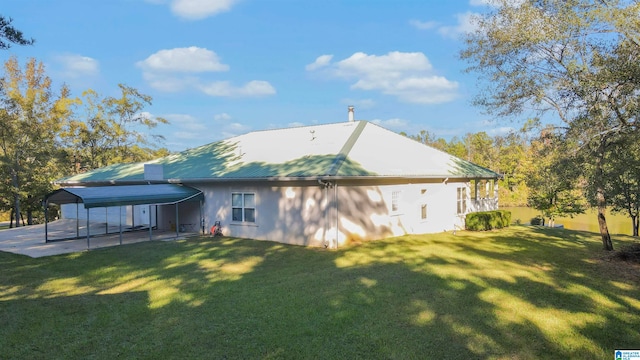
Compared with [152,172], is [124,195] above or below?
below

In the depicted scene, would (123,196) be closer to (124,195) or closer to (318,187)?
(124,195)

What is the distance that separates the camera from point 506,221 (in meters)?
18.8

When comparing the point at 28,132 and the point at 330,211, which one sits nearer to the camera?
the point at 330,211

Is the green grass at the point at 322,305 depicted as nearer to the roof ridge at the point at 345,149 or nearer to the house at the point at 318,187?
the house at the point at 318,187

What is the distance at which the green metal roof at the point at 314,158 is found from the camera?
13.8 metres

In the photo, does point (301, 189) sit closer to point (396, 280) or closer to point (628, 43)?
point (396, 280)

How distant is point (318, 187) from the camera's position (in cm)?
1296

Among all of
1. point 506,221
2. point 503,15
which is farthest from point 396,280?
point 506,221

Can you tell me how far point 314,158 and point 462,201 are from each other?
7962 mm

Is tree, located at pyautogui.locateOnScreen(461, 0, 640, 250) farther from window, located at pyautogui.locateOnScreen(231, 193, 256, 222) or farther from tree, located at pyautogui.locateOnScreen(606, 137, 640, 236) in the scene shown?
window, located at pyautogui.locateOnScreen(231, 193, 256, 222)

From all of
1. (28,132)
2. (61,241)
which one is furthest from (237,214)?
(28,132)

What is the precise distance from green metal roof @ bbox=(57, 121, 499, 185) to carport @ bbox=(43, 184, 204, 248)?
720 mm

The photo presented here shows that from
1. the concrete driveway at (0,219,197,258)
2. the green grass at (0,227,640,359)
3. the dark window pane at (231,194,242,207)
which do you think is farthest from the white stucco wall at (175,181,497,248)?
the concrete driveway at (0,219,197,258)

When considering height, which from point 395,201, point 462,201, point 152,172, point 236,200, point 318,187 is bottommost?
point 462,201
